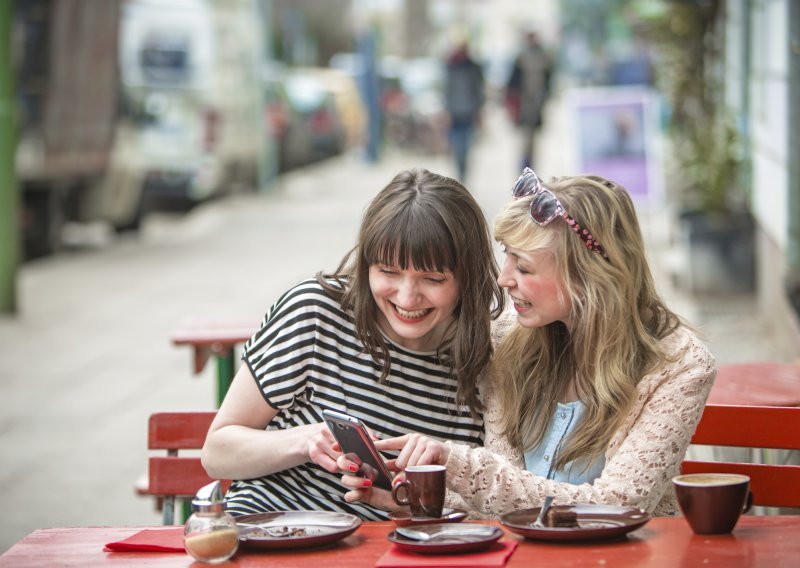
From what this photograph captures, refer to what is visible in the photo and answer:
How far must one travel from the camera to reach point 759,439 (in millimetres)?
3576

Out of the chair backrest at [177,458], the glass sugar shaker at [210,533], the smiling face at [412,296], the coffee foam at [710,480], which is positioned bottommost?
the chair backrest at [177,458]

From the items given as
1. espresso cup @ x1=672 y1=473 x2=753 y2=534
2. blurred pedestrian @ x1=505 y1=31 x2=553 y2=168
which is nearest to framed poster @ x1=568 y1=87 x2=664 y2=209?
blurred pedestrian @ x1=505 y1=31 x2=553 y2=168

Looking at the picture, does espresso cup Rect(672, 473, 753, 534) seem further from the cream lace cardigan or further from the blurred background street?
the blurred background street

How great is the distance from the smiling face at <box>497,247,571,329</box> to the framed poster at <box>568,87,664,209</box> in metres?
9.55

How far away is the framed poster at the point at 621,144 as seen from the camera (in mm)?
12781

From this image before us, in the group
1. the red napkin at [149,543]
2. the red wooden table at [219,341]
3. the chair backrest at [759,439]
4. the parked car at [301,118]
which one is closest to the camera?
the red napkin at [149,543]

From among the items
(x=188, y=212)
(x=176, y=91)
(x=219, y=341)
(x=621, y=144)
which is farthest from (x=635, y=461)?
(x=188, y=212)

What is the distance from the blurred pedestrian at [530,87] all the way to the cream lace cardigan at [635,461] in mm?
14812

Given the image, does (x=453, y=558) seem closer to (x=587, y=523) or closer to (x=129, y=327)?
(x=587, y=523)

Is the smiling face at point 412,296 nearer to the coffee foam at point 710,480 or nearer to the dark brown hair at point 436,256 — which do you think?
the dark brown hair at point 436,256

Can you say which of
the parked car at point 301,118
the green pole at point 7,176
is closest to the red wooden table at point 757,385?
the green pole at point 7,176

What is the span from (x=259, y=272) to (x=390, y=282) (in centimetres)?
1049

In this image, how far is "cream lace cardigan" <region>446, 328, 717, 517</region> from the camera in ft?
10.1

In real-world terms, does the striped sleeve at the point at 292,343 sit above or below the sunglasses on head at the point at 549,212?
below
